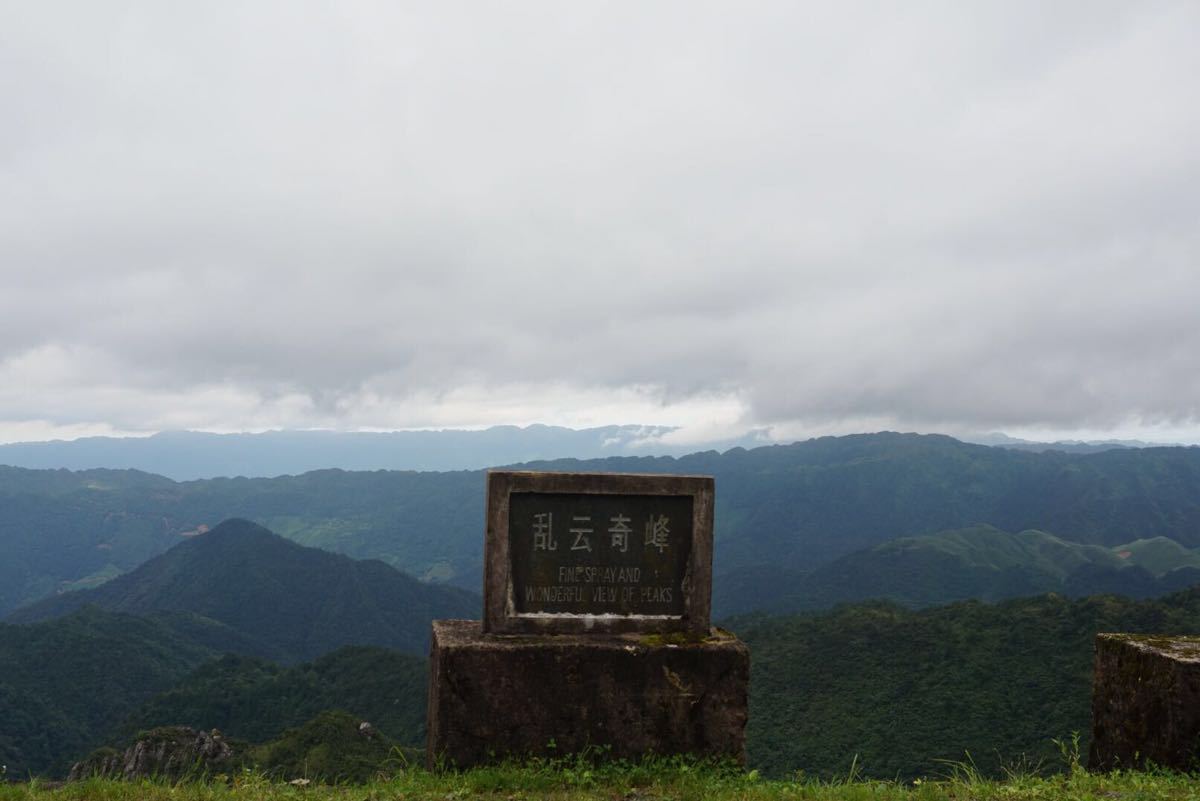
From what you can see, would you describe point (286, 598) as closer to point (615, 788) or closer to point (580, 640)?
point (580, 640)

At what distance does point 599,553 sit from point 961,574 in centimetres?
18328

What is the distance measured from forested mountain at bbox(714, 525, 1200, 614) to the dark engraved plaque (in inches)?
6223

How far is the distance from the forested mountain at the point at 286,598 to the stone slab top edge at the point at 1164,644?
513 feet

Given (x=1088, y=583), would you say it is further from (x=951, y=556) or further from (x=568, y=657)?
(x=568, y=657)

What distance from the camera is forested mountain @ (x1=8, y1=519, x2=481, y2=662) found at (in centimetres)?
16238

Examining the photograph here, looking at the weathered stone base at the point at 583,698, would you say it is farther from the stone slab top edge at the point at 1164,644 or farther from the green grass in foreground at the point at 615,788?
the stone slab top edge at the point at 1164,644

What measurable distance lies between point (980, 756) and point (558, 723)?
158 ft

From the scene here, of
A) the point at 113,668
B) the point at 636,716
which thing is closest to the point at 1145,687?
the point at 636,716

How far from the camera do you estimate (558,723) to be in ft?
25.9

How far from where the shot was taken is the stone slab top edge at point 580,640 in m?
7.97

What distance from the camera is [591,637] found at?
830cm

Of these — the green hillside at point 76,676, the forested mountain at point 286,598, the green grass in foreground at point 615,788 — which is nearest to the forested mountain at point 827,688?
the green hillside at point 76,676

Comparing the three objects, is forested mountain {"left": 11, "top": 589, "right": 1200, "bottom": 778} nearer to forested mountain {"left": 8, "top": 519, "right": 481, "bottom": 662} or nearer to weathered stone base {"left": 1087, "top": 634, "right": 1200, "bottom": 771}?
weathered stone base {"left": 1087, "top": 634, "right": 1200, "bottom": 771}

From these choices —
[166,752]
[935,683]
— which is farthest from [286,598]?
[935,683]
